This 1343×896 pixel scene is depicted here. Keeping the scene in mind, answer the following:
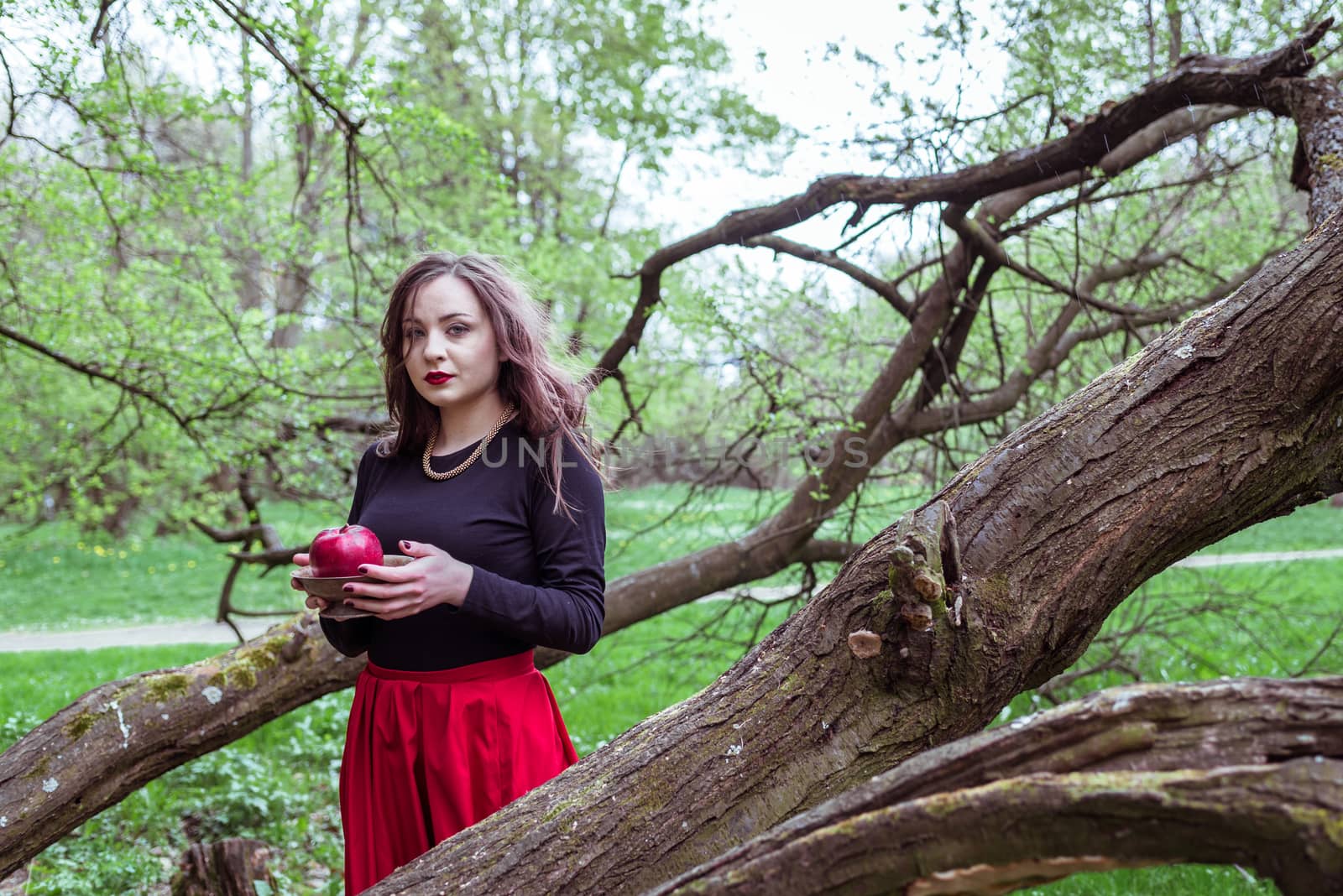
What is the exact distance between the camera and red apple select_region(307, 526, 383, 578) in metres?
1.80

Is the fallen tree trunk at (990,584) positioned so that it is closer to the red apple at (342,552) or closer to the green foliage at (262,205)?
the red apple at (342,552)

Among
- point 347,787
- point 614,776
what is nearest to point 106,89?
point 347,787

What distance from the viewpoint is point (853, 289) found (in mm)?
5090

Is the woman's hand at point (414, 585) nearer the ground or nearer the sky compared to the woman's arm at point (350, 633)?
nearer the sky

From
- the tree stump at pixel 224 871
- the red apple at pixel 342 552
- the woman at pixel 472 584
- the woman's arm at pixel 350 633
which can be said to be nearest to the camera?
the red apple at pixel 342 552

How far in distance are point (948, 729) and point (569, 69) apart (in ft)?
31.6

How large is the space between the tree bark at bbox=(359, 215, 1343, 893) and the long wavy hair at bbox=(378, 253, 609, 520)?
0.68m

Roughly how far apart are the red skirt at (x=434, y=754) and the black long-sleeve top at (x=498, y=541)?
0.05 m

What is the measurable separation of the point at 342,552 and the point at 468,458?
37 centimetres

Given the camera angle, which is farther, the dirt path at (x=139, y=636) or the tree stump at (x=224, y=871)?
the dirt path at (x=139, y=636)

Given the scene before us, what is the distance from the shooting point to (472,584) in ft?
5.88

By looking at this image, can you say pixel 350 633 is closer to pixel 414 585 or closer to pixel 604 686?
pixel 414 585

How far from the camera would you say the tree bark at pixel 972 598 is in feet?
5.07

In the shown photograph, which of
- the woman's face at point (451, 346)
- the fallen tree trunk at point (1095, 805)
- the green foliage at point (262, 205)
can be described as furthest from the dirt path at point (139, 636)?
the fallen tree trunk at point (1095, 805)
